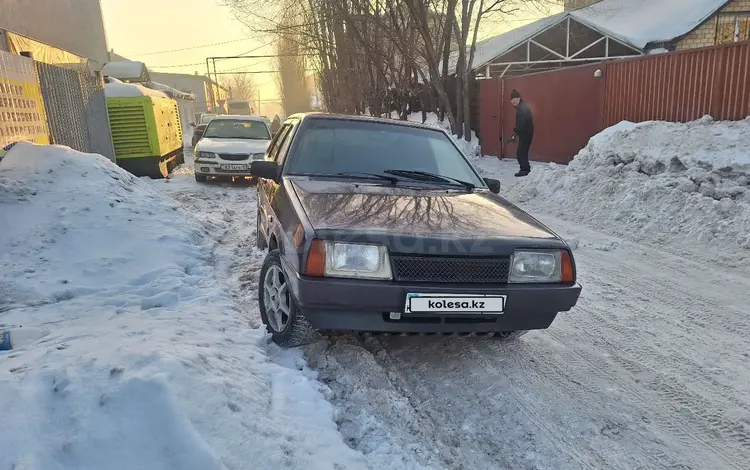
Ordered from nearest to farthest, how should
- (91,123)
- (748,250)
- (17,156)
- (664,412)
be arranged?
(664,412)
(748,250)
(17,156)
(91,123)

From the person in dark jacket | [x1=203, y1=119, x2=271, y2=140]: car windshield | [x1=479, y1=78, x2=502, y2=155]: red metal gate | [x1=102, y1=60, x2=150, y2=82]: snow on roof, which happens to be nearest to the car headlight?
the person in dark jacket

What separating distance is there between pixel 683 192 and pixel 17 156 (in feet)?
27.0

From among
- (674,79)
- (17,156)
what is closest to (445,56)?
(674,79)

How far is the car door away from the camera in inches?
156

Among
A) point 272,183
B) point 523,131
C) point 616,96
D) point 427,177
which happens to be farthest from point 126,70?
point 427,177

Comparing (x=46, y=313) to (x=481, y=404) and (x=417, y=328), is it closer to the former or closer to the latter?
(x=417, y=328)

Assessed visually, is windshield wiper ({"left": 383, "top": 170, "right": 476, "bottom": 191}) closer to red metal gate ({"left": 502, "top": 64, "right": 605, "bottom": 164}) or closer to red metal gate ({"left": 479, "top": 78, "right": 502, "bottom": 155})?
red metal gate ({"left": 502, "top": 64, "right": 605, "bottom": 164})

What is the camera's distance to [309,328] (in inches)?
116

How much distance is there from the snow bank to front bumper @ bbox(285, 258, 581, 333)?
413mm

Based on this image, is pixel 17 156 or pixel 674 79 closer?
pixel 17 156

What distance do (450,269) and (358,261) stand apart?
506 mm

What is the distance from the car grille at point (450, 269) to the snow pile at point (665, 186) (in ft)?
11.7

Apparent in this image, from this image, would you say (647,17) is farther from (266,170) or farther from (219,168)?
(266,170)

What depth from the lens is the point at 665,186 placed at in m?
6.53
